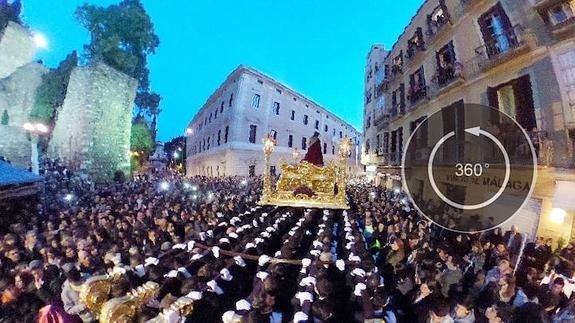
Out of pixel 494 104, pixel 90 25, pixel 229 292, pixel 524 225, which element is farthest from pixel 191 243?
pixel 90 25

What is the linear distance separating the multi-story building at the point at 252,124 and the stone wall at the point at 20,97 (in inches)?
647

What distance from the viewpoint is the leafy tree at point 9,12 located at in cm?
2953

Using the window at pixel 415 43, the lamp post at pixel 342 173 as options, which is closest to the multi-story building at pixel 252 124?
the window at pixel 415 43

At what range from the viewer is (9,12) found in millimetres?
30453

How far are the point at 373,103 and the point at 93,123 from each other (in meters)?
23.8

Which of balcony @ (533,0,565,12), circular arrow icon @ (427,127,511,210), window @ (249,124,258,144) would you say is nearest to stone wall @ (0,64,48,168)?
window @ (249,124,258,144)

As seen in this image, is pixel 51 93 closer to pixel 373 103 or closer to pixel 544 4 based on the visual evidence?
pixel 373 103

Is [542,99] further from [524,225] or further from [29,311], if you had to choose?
[29,311]

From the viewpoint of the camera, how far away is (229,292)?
234 inches

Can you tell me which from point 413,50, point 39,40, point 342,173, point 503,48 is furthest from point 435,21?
point 39,40

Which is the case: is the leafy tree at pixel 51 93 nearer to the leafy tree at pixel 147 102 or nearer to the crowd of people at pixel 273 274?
the leafy tree at pixel 147 102

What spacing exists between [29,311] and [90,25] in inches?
1199

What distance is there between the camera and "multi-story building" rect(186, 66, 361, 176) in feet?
118

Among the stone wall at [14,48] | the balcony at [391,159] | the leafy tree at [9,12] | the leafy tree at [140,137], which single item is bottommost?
the balcony at [391,159]
